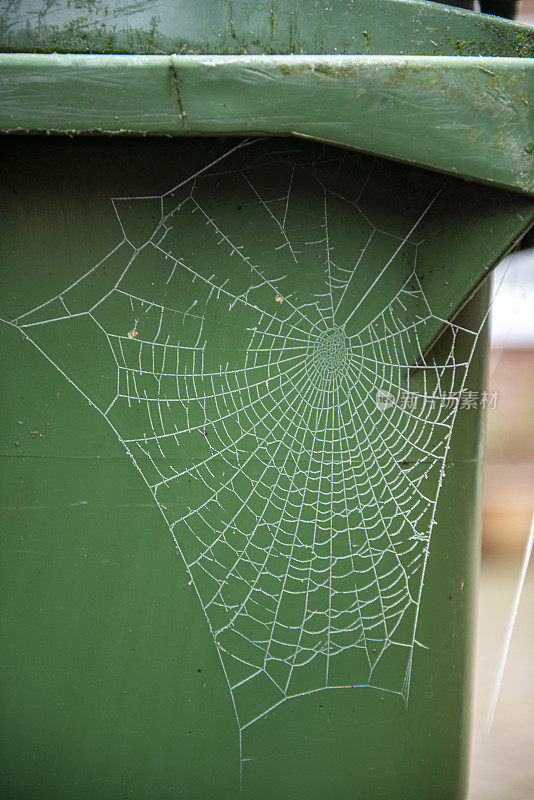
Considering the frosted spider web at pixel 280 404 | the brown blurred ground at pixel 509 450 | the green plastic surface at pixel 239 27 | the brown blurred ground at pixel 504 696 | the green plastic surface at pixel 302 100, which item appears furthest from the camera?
the brown blurred ground at pixel 504 696

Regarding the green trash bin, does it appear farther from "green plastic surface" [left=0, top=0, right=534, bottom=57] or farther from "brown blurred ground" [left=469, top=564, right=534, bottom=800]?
"brown blurred ground" [left=469, top=564, right=534, bottom=800]

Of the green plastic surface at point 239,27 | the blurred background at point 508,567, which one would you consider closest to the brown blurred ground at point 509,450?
the blurred background at point 508,567

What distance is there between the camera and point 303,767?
1.50 m

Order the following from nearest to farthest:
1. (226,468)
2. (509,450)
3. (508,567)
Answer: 1. (226,468)
2. (509,450)
3. (508,567)

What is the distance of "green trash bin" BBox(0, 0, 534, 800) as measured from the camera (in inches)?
54.1

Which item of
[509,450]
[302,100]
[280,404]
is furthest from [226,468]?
[509,450]

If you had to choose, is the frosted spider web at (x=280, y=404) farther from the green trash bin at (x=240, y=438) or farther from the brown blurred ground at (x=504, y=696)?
the brown blurred ground at (x=504, y=696)

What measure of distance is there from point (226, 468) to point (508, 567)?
3651 millimetres

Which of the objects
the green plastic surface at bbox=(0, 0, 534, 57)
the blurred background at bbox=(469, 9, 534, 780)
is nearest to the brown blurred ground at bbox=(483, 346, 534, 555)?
the blurred background at bbox=(469, 9, 534, 780)

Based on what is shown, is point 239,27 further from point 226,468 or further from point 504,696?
point 504,696

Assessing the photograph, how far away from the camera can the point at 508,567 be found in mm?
Answer: 4551

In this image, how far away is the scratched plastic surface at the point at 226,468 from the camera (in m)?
1.41


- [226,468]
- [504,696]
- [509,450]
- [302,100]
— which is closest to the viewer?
[302,100]

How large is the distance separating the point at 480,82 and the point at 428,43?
177 mm
